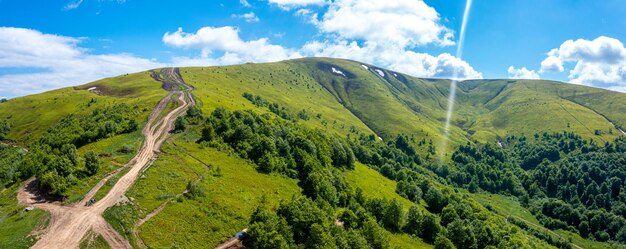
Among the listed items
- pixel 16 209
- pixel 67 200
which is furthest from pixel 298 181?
pixel 16 209

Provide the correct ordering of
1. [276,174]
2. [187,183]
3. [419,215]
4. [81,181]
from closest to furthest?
[81,181]
[187,183]
[276,174]
[419,215]

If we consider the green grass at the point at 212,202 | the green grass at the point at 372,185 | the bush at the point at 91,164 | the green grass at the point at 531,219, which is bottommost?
the green grass at the point at 531,219

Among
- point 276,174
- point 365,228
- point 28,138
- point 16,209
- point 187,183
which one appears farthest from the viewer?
point 28,138

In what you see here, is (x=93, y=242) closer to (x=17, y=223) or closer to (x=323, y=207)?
(x=17, y=223)

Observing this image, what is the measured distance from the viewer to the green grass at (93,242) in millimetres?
49938

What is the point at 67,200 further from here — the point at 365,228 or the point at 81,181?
the point at 365,228

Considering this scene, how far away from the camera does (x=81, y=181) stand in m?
67.4

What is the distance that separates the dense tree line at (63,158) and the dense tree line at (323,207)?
26242 mm

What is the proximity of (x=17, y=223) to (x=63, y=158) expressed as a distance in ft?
57.7

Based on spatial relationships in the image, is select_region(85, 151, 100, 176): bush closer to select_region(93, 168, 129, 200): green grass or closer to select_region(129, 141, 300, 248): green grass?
select_region(93, 168, 129, 200): green grass

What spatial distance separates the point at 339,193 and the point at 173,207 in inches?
1837

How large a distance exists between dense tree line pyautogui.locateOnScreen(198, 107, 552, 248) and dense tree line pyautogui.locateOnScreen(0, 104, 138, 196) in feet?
86.1

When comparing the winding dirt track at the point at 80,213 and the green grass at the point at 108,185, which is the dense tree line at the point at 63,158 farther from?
the green grass at the point at 108,185

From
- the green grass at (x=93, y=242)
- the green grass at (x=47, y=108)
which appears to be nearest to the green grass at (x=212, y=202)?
the green grass at (x=93, y=242)
